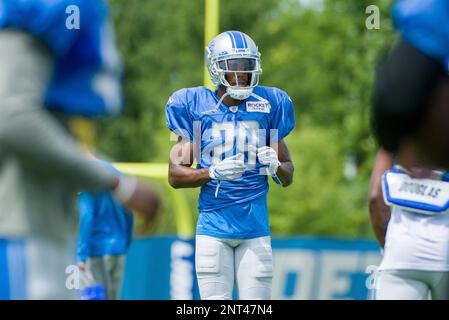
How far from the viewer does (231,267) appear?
489 centimetres

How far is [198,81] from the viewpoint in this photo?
85.3ft

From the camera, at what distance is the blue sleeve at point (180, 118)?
4.89 m

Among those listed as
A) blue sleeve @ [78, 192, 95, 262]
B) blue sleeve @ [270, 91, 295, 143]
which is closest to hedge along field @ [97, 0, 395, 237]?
blue sleeve @ [78, 192, 95, 262]

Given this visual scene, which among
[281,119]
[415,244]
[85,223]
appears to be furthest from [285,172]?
[85,223]

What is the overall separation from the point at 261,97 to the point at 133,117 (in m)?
22.8

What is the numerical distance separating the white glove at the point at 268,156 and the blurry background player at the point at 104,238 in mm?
1847

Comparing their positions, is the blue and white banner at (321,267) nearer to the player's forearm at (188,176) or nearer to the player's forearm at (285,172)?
the player's forearm at (285,172)

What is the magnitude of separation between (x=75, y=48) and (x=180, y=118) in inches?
87.0

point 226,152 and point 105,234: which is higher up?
point 226,152

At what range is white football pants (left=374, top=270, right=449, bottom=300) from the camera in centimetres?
402

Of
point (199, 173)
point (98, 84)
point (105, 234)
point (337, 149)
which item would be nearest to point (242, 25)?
point (337, 149)

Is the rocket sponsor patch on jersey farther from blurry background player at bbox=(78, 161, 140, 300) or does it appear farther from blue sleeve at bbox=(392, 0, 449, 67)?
blue sleeve at bbox=(392, 0, 449, 67)
